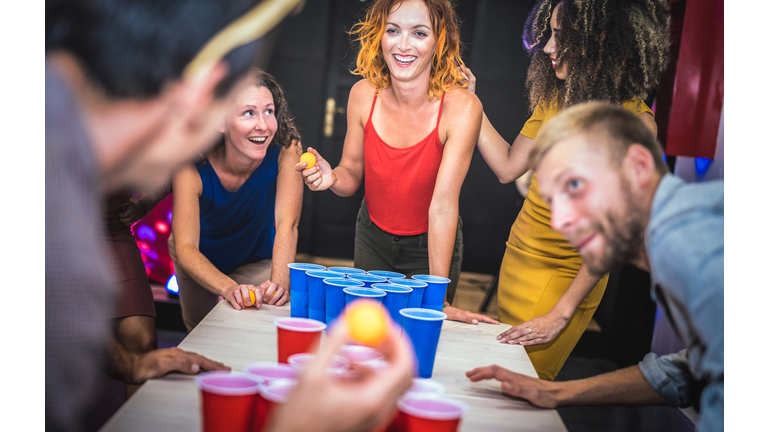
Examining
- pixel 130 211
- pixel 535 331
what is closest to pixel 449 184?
pixel 535 331

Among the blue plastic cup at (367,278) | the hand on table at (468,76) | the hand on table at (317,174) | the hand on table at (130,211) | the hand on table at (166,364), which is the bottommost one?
the hand on table at (166,364)

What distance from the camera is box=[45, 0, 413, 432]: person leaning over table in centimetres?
79

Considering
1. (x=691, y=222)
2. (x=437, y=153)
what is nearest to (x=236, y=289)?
(x=437, y=153)

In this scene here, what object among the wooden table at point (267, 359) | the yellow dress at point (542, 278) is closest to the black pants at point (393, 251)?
the yellow dress at point (542, 278)

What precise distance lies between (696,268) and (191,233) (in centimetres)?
153

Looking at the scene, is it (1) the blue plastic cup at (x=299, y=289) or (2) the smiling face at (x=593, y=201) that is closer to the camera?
(2) the smiling face at (x=593, y=201)

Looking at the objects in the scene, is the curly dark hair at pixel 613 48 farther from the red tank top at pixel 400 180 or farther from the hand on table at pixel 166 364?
the hand on table at pixel 166 364

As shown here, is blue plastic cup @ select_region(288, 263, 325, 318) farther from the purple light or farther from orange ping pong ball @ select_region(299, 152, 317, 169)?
the purple light

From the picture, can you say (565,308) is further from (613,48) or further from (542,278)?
(613,48)

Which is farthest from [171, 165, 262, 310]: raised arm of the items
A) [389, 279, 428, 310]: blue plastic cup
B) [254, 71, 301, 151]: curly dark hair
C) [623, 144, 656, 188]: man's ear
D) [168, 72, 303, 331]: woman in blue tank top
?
[623, 144, 656, 188]: man's ear

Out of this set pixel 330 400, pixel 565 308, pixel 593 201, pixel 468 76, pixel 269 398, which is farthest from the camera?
pixel 468 76

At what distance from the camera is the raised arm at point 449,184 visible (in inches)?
75.7

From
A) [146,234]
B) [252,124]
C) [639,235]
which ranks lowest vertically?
[146,234]

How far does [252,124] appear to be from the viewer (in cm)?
201
